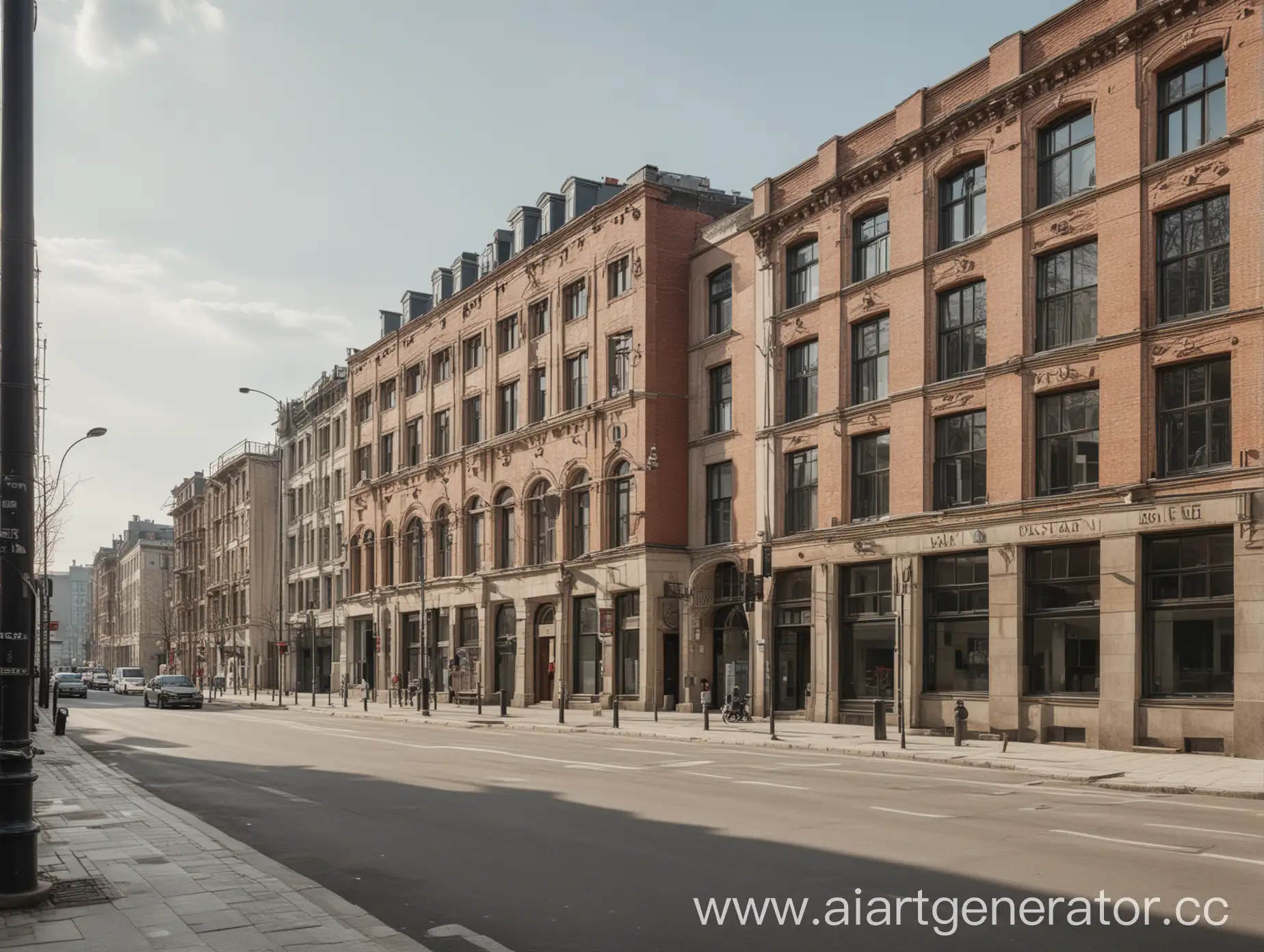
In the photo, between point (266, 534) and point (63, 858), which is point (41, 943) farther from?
point (266, 534)

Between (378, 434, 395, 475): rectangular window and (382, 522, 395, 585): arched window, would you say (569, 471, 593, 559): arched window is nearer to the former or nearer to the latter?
(382, 522, 395, 585): arched window

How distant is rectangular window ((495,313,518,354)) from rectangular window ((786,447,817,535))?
64.2 ft

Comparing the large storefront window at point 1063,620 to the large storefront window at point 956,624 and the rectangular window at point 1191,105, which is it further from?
the rectangular window at point 1191,105

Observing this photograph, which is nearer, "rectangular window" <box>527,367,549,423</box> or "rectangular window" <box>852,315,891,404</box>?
"rectangular window" <box>852,315,891,404</box>

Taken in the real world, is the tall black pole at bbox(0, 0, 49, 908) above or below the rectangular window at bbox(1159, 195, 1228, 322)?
below

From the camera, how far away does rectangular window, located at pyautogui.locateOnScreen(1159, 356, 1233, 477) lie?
25.7 m

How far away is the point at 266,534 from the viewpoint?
93812mm

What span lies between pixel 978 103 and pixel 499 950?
28.4 m

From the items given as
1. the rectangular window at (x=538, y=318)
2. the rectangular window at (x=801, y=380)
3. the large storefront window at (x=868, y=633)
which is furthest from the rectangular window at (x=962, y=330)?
the rectangular window at (x=538, y=318)

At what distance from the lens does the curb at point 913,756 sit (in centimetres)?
1962

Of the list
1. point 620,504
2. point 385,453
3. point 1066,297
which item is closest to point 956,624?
point 1066,297

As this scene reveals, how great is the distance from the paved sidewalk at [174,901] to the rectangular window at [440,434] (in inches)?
1865

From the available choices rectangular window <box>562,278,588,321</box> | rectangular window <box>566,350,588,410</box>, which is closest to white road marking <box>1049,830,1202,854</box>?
rectangular window <box>566,350,588,410</box>

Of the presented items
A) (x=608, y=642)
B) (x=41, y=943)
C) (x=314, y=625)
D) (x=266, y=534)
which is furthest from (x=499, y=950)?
(x=266, y=534)
